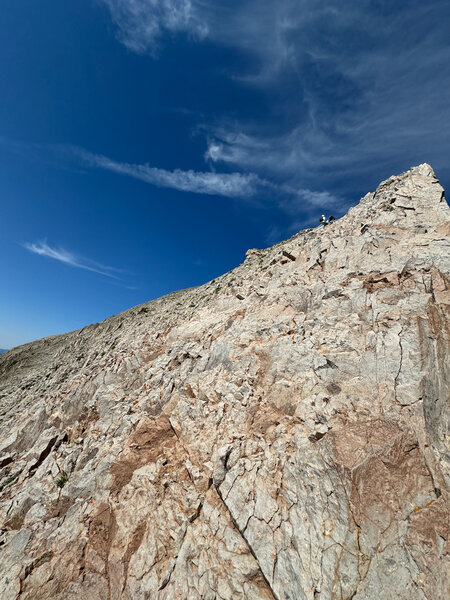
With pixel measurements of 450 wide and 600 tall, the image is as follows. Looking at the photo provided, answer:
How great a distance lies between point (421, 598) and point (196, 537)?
22.6ft

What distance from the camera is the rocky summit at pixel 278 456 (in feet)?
25.4

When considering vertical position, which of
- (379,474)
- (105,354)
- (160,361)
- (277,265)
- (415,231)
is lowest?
(379,474)

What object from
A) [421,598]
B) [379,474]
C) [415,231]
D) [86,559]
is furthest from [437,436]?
[86,559]

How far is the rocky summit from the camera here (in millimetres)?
7734

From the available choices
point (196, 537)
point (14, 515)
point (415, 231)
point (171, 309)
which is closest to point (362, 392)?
point (196, 537)

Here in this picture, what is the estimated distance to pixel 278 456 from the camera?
9797 millimetres

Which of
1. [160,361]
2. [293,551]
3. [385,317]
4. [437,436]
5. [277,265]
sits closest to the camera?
[293,551]

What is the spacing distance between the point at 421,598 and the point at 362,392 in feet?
17.7

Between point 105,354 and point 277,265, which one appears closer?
point 277,265

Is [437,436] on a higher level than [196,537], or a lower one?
higher

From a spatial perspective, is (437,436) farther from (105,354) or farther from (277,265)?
(105,354)

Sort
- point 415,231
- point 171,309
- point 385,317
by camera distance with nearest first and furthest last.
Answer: point 385,317 → point 415,231 → point 171,309

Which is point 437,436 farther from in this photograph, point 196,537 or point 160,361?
point 160,361

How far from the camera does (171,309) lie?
88.9 feet
